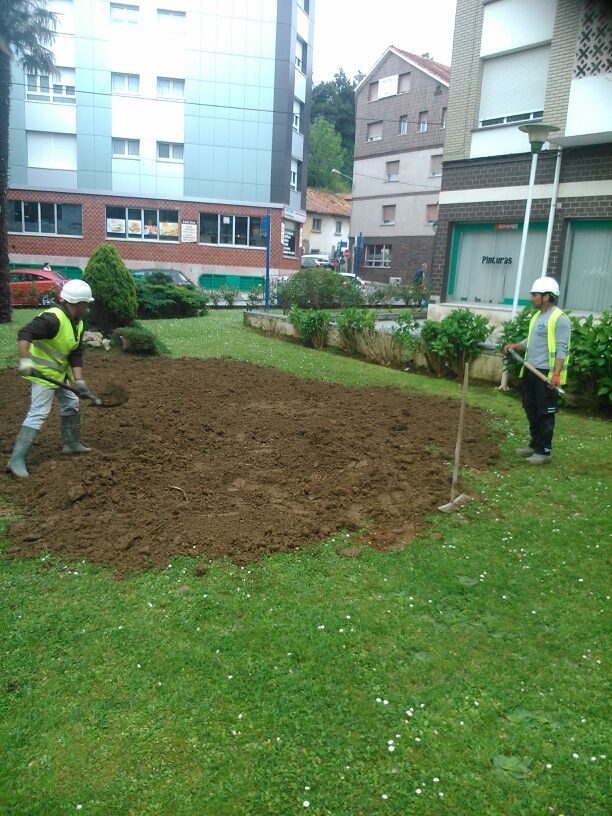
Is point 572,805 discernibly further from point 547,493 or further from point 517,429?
point 517,429

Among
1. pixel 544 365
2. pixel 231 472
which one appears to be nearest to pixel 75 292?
pixel 231 472

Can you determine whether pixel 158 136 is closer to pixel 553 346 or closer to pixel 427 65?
pixel 427 65

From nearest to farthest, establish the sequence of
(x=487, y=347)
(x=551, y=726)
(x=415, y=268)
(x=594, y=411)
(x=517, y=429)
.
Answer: (x=551, y=726) < (x=517, y=429) < (x=594, y=411) < (x=487, y=347) < (x=415, y=268)

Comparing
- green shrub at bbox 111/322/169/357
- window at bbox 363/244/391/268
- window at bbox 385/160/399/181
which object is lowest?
green shrub at bbox 111/322/169/357

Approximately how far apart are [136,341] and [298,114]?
101ft

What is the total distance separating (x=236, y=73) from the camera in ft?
117

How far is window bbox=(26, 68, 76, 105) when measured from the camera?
111 feet

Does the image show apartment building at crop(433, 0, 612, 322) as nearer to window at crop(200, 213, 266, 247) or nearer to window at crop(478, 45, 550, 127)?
window at crop(478, 45, 550, 127)

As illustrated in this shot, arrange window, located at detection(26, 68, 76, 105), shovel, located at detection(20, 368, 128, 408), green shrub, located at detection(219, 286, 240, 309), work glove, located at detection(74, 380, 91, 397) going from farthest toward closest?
window, located at detection(26, 68, 76, 105) < green shrub, located at detection(219, 286, 240, 309) < work glove, located at detection(74, 380, 91, 397) < shovel, located at detection(20, 368, 128, 408)

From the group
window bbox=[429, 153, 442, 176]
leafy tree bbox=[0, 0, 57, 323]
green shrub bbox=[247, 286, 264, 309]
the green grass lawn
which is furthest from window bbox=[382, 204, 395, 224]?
the green grass lawn

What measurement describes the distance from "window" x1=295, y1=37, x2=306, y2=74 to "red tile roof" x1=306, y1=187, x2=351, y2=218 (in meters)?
17.9

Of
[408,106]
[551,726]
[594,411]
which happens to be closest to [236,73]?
[408,106]

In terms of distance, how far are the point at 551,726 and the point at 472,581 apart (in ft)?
4.67

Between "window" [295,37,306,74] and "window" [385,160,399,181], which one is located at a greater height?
"window" [295,37,306,74]
